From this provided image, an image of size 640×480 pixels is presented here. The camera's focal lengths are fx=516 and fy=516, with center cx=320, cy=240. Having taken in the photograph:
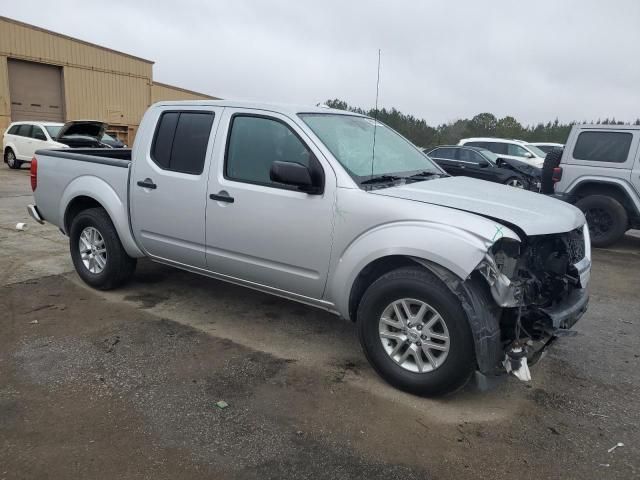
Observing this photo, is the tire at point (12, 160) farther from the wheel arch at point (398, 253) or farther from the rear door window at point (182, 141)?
the wheel arch at point (398, 253)

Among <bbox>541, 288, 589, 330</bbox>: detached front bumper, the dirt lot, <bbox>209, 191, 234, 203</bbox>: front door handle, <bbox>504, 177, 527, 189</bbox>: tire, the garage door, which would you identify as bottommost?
the dirt lot

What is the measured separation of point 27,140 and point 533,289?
17.6 m

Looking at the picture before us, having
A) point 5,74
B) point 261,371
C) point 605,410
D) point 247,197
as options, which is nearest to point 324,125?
point 247,197

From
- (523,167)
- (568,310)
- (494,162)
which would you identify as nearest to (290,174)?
(568,310)

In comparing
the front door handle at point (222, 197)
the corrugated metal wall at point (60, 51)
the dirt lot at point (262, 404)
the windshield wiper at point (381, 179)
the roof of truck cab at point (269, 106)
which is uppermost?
the corrugated metal wall at point (60, 51)

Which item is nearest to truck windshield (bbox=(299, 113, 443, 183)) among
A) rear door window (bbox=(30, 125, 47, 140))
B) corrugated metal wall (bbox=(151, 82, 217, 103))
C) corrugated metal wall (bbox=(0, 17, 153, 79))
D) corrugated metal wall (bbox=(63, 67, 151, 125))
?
rear door window (bbox=(30, 125, 47, 140))

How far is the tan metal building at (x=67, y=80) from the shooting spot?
22.9m

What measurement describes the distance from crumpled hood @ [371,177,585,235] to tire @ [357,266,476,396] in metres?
0.50

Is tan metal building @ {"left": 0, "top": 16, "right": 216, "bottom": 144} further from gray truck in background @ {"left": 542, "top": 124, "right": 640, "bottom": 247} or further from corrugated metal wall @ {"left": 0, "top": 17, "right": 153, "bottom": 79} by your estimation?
gray truck in background @ {"left": 542, "top": 124, "right": 640, "bottom": 247}

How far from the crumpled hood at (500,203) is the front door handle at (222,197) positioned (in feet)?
3.93

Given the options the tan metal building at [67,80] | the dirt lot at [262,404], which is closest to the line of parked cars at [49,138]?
the tan metal building at [67,80]

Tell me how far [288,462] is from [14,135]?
18.2m

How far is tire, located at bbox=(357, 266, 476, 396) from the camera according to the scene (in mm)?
3035

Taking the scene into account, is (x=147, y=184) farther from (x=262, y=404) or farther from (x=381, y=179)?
(x=262, y=404)
